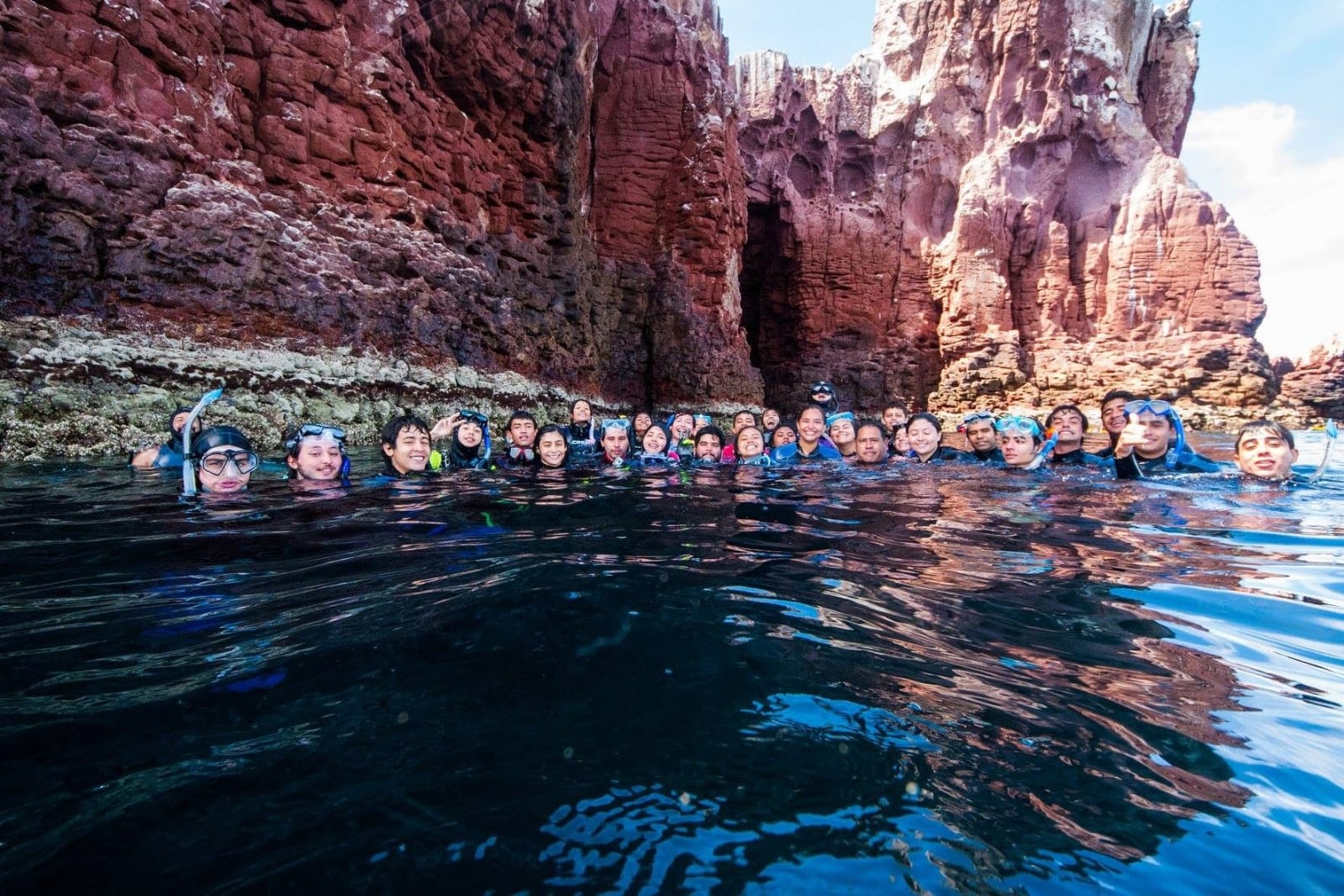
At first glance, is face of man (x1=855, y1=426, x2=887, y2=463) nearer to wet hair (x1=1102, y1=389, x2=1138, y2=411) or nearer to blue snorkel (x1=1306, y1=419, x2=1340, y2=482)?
wet hair (x1=1102, y1=389, x2=1138, y2=411)

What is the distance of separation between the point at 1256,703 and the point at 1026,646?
0.58 m

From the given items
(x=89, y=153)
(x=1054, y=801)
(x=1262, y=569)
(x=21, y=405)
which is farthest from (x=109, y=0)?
(x=1262, y=569)

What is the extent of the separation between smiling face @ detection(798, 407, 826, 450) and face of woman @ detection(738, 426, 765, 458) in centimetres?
64

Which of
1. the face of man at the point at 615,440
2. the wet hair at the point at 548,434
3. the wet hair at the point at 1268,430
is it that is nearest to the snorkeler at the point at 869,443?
the face of man at the point at 615,440

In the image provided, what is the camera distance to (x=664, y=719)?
160 cm

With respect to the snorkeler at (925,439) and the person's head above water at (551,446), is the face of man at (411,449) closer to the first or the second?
the person's head above water at (551,446)

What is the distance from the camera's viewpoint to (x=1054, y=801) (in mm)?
1296

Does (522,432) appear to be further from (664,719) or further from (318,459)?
(664,719)

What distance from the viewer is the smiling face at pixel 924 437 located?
8.73 metres

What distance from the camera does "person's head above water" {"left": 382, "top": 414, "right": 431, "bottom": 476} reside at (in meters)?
6.12

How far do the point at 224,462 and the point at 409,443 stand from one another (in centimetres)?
153

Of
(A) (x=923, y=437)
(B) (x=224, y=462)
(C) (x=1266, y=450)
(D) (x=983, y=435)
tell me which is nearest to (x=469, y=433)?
(B) (x=224, y=462)

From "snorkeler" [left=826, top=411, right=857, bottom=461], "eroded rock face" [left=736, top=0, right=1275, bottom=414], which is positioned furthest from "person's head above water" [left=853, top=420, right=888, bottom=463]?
"eroded rock face" [left=736, top=0, right=1275, bottom=414]

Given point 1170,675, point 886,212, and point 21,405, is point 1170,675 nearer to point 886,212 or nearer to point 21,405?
point 21,405
